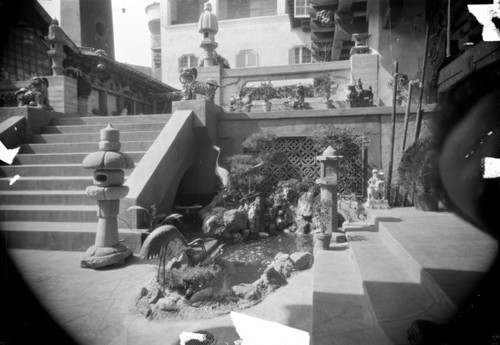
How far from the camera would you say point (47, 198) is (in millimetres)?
6078

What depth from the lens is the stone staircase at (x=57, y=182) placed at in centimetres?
524

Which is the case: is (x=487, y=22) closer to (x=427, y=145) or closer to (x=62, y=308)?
(x=62, y=308)

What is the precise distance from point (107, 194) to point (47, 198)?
8.08ft

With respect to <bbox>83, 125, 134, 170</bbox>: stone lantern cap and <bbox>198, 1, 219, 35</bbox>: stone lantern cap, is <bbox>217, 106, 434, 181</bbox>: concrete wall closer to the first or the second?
<bbox>83, 125, 134, 170</bbox>: stone lantern cap

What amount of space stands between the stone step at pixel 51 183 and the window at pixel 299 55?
16102 mm

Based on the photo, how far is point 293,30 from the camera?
19.3 m

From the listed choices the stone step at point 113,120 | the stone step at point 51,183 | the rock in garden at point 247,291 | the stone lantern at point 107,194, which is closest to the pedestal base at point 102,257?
the stone lantern at point 107,194

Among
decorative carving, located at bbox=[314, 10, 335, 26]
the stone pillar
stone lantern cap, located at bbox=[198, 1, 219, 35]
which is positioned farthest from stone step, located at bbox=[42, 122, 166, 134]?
decorative carving, located at bbox=[314, 10, 335, 26]

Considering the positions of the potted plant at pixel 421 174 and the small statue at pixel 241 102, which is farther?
the small statue at pixel 241 102

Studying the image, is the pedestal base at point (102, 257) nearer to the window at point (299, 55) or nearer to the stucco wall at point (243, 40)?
the stucco wall at point (243, 40)

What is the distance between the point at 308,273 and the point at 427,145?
11.7ft

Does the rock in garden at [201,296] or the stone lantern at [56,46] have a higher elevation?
the stone lantern at [56,46]

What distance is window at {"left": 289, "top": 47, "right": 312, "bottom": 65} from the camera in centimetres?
1943

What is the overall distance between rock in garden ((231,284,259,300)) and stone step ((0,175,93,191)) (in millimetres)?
4176
